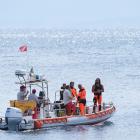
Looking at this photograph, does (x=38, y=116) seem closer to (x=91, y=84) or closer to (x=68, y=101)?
(x=68, y=101)

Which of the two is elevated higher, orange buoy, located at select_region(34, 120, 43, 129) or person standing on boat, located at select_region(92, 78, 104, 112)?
person standing on boat, located at select_region(92, 78, 104, 112)

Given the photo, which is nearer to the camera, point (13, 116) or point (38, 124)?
point (13, 116)

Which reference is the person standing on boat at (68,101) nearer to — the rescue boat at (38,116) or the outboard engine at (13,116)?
the rescue boat at (38,116)

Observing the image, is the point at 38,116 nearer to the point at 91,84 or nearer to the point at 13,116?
the point at 13,116

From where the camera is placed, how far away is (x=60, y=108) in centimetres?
3753

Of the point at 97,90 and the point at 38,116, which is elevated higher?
the point at 97,90

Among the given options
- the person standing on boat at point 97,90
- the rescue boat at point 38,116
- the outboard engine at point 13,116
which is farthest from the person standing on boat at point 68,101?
the outboard engine at point 13,116

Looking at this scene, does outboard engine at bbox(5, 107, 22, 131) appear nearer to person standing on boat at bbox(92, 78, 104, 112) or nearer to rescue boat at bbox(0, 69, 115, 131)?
rescue boat at bbox(0, 69, 115, 131)

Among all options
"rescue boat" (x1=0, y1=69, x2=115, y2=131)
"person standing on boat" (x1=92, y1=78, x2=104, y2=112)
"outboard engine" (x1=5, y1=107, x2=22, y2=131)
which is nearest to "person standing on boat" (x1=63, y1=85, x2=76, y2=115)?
"rescue boat" (x1=0, y1=69, x2=115, y2=131)

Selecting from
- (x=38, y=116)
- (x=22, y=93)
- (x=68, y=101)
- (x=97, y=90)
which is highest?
(x=97, y=90)

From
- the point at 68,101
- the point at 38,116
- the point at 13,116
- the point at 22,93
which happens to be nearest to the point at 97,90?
the point at 68,101

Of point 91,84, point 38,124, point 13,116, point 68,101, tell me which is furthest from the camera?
point 91,84

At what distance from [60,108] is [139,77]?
24.9m

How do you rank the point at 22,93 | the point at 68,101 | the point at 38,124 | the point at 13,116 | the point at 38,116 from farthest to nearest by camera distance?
the point at 68,101, the point at 22,93, the point at 38,116, the point at 38,124, the point at 13,116
